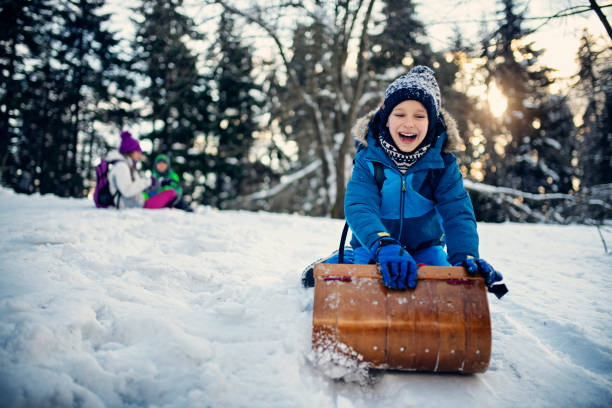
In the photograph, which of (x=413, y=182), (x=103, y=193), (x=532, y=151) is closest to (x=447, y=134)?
(x=413, y=182)

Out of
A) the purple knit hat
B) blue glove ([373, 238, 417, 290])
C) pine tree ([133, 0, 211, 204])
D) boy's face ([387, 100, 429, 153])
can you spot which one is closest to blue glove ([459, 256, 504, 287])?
blue glove ([373, 238, 417, 290])

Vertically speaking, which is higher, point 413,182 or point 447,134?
point 447,134

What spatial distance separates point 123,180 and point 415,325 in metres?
4.62

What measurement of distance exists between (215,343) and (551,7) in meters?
5.23

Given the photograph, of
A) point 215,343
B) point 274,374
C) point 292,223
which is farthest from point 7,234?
point 292,223

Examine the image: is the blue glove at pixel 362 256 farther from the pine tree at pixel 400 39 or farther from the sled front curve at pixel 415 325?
the pine tree at pixel 400 39

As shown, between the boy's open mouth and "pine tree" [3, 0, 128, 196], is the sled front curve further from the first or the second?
"pine tree" [3, 0, 128, 196]

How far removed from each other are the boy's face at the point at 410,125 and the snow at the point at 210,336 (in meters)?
1.15

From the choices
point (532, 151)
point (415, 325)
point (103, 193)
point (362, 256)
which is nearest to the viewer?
point (415, 325)

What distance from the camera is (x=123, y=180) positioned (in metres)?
4.59

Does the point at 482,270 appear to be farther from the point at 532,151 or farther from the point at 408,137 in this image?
the point at 532,151

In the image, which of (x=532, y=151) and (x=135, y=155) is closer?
(x=135, y=155)

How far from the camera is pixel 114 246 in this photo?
8.89 ft

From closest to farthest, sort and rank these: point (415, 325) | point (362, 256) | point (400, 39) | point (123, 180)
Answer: point (415, 325)
point (362, 256)
point (123, 180)
point (400, 39)
